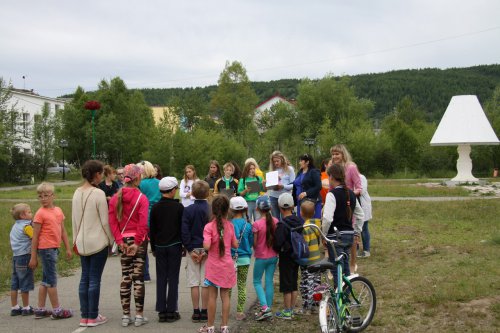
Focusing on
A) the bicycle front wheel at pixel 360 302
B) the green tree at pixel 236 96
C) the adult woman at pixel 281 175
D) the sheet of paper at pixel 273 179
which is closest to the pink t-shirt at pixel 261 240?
the bicycle front wheel at pixel 360 302

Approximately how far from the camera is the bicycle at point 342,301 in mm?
5246

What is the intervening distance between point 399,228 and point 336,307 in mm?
9389

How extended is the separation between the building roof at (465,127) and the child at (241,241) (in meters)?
28.4

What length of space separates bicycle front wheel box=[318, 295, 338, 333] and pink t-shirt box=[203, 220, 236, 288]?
3.82 ft

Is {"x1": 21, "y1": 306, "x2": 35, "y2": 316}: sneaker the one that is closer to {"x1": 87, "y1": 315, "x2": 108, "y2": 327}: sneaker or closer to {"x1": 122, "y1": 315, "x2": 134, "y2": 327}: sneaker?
{"x1": 87, "y1": 315, "x2": 108, "y2": 327}: sneaker

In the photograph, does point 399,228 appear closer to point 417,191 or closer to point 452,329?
point 452,329

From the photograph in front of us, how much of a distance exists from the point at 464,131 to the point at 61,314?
98.0ft

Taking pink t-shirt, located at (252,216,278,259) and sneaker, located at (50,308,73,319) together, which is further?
sneaker, located at (50,308,73,319)

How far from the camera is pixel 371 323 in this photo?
6273 millimetres

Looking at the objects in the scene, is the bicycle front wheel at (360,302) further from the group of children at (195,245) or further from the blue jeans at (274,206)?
the blue jeans at (274,206)

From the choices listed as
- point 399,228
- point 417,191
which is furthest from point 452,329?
point 417,191

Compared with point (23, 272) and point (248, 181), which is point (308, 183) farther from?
point (23, 272)

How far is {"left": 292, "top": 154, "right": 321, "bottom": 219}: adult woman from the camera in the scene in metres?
9.23

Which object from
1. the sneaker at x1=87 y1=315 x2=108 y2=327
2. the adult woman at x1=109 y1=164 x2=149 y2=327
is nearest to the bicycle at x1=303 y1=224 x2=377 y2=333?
the adult woman at x1=109 y1=164 x2=149 y2=327
